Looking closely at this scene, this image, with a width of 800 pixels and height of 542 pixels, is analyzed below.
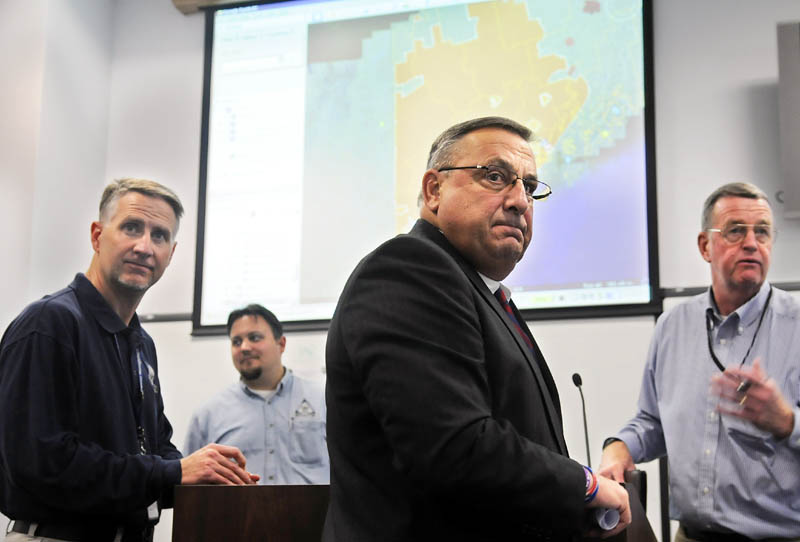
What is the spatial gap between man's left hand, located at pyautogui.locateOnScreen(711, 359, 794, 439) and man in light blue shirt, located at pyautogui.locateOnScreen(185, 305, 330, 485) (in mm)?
2193

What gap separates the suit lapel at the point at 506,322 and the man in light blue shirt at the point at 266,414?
2528 mm

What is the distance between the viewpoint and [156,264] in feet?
7.79

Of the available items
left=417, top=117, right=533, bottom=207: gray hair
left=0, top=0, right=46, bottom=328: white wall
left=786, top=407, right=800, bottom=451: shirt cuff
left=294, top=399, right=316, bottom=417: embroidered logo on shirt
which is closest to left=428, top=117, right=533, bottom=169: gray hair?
left=417, top=117, right=533, bottom=207: gray hair

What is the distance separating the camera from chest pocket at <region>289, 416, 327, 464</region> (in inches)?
164

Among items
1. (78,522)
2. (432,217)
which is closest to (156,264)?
(78,522)

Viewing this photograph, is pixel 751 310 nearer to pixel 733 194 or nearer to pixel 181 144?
pixel 733 194

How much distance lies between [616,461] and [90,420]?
5.16 feet

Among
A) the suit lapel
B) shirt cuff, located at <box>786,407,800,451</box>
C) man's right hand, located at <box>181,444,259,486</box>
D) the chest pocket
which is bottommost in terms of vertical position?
the chest pocket

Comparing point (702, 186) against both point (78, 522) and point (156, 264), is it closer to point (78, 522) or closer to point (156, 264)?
point (156, 264)

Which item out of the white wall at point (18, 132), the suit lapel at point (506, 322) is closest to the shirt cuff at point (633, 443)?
the suit lapel at point (506, 322)

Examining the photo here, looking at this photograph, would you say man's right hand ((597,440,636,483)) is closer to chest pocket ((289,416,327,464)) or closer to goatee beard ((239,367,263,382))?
chest pocket ((289,416,327,464))

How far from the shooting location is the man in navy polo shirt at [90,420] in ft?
6.37

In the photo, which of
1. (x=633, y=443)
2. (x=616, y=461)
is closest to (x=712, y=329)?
(x=633, y=443)

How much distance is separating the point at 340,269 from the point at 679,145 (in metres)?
1.89
